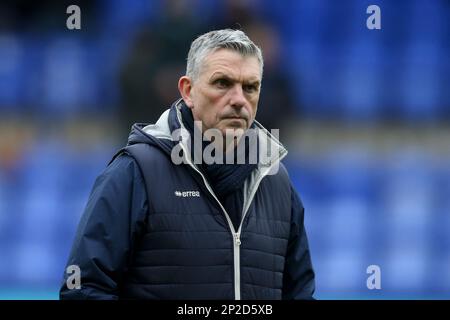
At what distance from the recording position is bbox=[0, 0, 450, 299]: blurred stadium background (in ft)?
24.4

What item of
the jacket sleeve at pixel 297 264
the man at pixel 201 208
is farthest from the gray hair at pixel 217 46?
the jacket sleeve at pixel 297 264

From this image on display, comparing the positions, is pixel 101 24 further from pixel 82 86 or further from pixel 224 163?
pixel 224 163

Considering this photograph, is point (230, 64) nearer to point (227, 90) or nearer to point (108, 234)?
point (227, 90)

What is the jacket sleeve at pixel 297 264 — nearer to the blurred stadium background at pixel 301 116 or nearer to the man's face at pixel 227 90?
the man's face at pixel 227 90

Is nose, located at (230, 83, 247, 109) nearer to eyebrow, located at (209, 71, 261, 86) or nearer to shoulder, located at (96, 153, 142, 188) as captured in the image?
eyebrow, located at (209, 71, 261, 86)

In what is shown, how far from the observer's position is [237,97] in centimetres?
319

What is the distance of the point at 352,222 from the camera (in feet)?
25.8

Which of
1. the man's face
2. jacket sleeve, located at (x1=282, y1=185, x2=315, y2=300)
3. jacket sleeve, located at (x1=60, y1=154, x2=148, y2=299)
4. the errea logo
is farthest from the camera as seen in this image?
jacket sleeve, located at (x1=282, y1=185, x2=315, y2=300)

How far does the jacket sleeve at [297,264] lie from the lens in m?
3.35

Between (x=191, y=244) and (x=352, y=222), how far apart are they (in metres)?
4.96

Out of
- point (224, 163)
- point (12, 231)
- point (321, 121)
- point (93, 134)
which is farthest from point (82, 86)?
point (224, 163)

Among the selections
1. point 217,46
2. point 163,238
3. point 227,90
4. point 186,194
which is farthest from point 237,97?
point 163,238

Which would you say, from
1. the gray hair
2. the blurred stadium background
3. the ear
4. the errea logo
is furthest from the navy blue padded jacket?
the blurred stadium background

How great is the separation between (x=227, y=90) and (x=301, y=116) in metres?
5.18
